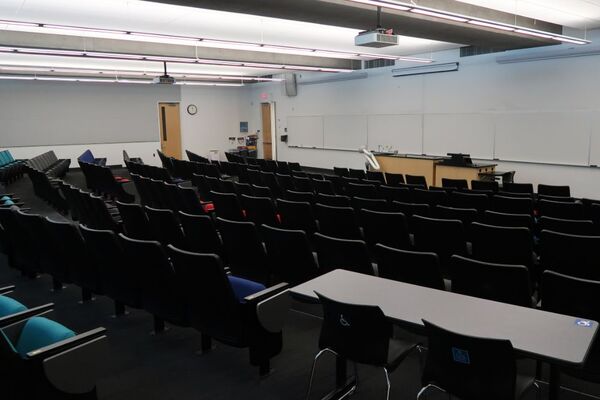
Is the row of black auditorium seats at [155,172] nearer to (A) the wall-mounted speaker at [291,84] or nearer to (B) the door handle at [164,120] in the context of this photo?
(A) the wall-mounted speaker at [291,84]

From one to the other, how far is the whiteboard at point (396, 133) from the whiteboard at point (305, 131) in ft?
8.42

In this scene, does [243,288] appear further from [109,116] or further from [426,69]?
[109,116]

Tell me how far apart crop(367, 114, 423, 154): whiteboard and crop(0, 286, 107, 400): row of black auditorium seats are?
12.2m

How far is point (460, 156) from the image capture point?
410 inches

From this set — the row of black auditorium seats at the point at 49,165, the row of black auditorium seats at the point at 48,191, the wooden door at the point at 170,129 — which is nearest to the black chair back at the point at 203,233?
the row of black auditorium seats at the point at 48,191

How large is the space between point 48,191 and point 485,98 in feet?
34.0

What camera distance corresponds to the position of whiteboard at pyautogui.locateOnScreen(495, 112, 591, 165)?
10062 millimetres

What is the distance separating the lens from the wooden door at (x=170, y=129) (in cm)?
1928

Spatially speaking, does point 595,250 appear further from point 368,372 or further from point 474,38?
point 474,38

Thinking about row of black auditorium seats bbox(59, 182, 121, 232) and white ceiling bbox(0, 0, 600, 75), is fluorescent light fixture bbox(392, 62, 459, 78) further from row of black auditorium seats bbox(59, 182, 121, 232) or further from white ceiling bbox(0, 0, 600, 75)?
row of black auditorium seats bbox(59, 182, 121, 232)

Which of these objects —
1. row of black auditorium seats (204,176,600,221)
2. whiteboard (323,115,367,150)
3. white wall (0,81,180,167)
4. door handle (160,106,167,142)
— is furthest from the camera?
door handle (160,106,167,142)

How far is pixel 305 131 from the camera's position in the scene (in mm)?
17672

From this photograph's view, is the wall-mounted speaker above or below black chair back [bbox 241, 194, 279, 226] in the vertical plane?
above

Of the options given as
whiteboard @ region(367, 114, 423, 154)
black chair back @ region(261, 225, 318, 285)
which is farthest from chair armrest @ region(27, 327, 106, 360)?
whiteboard @ region(367, 114, 423, 154)
